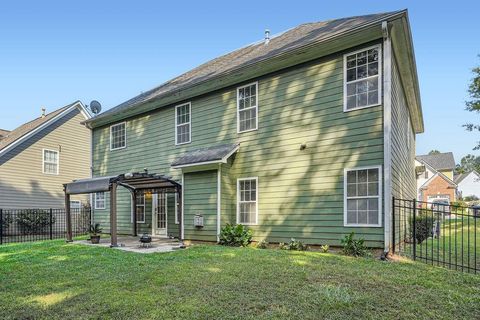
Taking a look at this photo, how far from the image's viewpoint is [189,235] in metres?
10.9

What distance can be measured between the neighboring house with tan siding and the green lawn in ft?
42.4

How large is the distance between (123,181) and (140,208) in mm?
2468

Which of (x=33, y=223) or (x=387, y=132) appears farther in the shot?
(x=33, y=223)

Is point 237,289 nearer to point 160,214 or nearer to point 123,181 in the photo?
point 123,181

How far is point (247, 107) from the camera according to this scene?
34.8 ft

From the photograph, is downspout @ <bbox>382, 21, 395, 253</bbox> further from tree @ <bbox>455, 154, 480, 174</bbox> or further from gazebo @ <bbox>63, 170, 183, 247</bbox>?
tree @ <bbox>455, 154, 480, 174</bbox>

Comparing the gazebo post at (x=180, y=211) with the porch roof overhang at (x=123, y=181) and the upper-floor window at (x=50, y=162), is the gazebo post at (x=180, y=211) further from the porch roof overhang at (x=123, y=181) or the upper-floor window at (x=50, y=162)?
the upper-floor window at (x=50, y=162)

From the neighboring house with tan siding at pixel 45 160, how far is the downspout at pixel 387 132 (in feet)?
50.5

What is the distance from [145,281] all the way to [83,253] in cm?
406

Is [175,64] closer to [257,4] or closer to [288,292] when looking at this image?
[257,4]

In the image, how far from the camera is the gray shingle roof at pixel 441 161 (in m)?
43.9

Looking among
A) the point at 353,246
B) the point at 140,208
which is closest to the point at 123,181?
the point at 140,208

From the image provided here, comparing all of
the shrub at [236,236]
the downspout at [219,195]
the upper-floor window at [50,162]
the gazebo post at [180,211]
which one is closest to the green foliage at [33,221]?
the upper-floor window at [50,162]

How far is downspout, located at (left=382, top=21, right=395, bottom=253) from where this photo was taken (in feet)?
24.5
